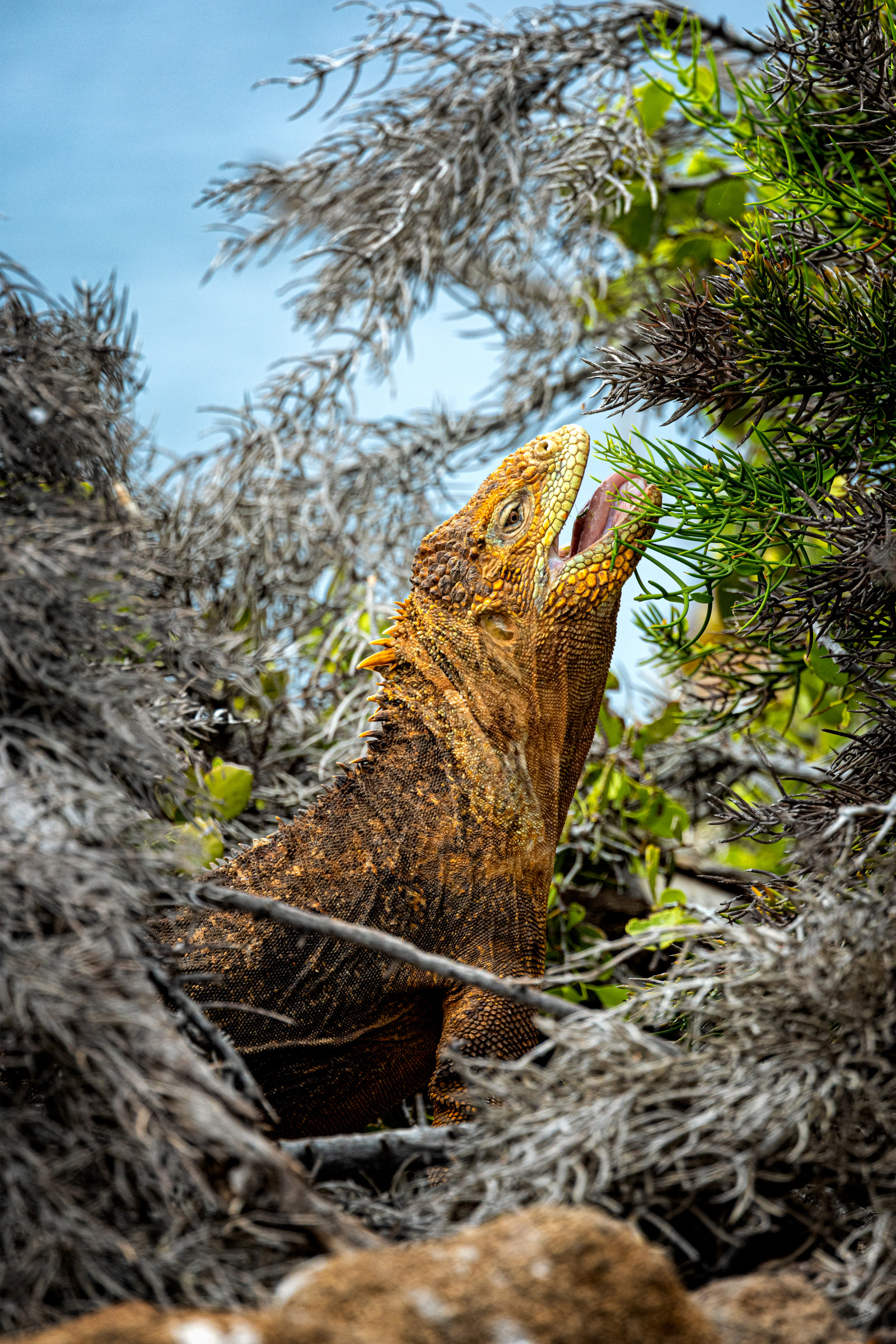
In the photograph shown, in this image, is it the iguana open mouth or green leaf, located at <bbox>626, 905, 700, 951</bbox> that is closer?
the iguana open mouth

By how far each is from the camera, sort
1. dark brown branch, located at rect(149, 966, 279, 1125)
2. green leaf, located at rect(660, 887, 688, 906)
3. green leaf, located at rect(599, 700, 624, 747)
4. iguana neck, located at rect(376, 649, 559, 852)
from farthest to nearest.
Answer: green leaf, located at rect(599, 700, 624, 747)
green leaf, located at rect(660, 887, 688, 906)
iguana neck, located at rect(376, 649, 559, 852)
dark brown branch, located at rect(149, 966, 279, 1125)

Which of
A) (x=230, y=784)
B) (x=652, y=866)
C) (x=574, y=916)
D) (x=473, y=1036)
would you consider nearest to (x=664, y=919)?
(x=652, y=866)

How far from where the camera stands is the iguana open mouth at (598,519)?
2709 millimetres

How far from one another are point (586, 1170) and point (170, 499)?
12.0 feet

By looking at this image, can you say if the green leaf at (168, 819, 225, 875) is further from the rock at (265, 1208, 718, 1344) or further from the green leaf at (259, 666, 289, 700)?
the green leaf at (259, 666, 289, 700)

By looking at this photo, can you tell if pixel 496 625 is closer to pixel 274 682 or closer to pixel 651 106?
pixel 274 682

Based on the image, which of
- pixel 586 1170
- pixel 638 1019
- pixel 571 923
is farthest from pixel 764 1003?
pixel 571 923

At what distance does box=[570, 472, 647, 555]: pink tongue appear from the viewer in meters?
2.73

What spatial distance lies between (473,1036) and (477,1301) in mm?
1333

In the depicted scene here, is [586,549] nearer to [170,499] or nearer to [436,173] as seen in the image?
[170,499]

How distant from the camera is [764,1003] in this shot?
152 centimetres

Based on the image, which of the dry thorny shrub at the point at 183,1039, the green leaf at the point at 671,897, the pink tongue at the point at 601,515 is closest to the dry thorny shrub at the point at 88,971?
the dry thorny shrub at the point at 183,1039

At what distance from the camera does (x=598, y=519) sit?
111 inches

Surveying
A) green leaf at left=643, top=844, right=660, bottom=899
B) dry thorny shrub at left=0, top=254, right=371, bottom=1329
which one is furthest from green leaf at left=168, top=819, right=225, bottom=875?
green leaf at left=643, top=844, right=660, bottom=899
